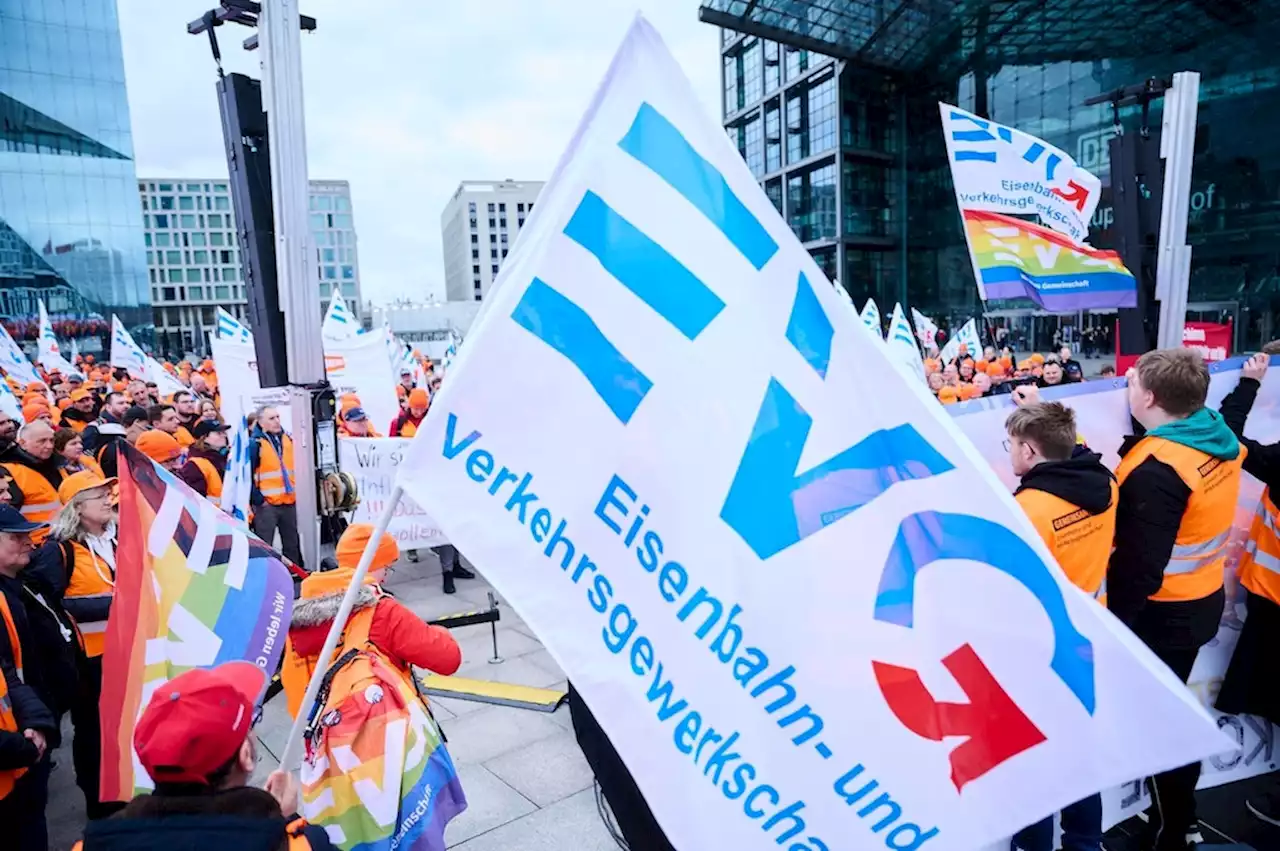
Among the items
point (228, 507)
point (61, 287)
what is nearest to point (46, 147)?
point (61, 287)

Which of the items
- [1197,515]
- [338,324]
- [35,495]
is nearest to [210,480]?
[35,495]

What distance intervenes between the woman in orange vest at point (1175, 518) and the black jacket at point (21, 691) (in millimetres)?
3956

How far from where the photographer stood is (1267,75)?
78.5ft

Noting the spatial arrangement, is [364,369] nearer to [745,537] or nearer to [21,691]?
[21,691]

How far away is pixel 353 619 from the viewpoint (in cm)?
262

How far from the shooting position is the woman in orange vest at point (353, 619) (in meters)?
2.62

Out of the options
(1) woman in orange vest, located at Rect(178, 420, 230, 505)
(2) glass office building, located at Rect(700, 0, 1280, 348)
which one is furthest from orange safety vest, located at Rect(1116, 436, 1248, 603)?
(2) glass office building, located at Rect(700, 0, 1280, 348)

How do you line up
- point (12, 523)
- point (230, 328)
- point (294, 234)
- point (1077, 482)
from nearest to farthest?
1. point (1077, 482)
2. point (12, 523)
3. point (294, 234)
4. point (230, 328)

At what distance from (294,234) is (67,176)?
53059mm

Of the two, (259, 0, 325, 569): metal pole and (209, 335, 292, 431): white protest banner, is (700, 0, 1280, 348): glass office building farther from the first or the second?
(259, 0, 325, 569): metal pole

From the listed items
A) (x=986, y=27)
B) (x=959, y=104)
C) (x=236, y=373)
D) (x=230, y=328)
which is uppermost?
(x=986, y=27)

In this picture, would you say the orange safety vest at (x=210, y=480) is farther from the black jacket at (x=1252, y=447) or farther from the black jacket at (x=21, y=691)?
the black jacket at (x=1252, y=447)

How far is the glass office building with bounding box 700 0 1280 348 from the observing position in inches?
964

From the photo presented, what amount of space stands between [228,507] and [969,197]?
5262 mm
